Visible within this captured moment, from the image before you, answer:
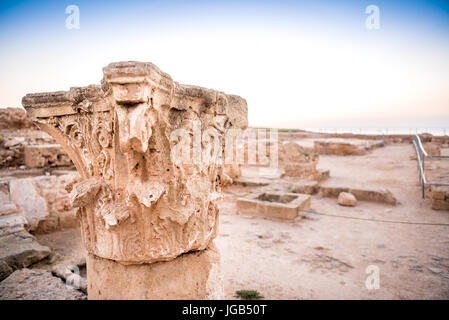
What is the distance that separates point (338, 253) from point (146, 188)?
3.71 m

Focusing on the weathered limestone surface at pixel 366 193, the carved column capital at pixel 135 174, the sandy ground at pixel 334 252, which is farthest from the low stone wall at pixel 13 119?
the weathered limestone surface at pixel 366 193

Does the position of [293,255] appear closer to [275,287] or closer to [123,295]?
[275,287]

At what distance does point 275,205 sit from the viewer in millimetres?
5965

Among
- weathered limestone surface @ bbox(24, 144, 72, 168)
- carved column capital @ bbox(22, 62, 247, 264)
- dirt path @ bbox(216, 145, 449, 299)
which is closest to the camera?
carved column capital @ bbox(22, 62, 247, 264)

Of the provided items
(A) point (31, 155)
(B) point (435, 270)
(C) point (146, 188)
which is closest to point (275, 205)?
(B) point (435, 270)

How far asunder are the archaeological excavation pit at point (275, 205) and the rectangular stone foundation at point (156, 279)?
4077 mm

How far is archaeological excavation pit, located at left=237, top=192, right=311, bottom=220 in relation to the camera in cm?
583

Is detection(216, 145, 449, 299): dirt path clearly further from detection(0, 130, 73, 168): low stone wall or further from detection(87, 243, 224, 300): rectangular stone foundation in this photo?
detection(0, 130, 73, 168): low stone wall

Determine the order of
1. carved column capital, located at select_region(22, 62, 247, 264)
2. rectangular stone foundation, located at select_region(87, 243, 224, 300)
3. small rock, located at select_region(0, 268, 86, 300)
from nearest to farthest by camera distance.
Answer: carved column capital, located at select_region(22, 62, 247, 264) → rectangular stone foundation, located at select_region(87, 243, 224, 300) → small rock, located at select_region(0, 268, 86, 300)

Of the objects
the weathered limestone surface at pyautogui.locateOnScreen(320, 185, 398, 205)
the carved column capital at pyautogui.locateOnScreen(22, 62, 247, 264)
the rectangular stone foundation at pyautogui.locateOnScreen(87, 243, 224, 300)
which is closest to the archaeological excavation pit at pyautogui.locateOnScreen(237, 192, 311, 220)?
the weathered limestone surface at pyautogui.locateOnScreen(320, 185, 398, 205)

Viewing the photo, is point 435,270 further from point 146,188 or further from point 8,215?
point 8,215

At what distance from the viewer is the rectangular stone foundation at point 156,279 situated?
176 cm

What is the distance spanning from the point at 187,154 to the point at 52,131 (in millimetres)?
1043

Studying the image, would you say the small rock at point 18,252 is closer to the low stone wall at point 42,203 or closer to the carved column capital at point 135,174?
the low stone wall at point 42,203
